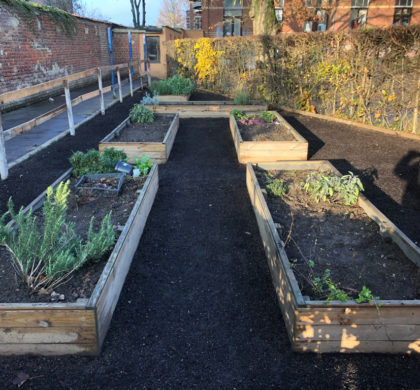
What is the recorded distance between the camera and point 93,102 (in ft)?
42.0

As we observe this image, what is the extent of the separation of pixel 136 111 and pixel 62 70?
28.5 ft

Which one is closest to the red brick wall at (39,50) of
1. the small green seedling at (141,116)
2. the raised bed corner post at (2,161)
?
the small green seedling at (141,116)

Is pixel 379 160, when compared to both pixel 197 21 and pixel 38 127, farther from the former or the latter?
pixel 197 21

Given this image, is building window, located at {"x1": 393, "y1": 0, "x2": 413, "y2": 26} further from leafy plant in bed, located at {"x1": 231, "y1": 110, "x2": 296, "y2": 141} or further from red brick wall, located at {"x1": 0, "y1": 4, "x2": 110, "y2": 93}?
leafy plant in bed, located at {"x1": 231, "y1": 110, "x2": 296, "y2": 141}

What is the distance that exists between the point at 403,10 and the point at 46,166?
95.1ft

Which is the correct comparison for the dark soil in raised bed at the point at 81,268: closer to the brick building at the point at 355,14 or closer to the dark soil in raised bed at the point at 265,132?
the dark soil in raised bed at the point at 265,132

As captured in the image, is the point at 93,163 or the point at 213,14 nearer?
the point at 93,163

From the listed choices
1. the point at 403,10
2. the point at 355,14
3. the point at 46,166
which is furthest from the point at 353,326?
the point at 403,10

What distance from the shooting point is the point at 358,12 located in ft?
85.6

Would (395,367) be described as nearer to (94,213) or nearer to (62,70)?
(94,213)

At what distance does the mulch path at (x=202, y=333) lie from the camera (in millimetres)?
2451

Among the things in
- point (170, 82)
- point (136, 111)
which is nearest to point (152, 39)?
point (170, 82)

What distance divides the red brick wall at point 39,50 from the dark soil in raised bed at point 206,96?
19.0 feet

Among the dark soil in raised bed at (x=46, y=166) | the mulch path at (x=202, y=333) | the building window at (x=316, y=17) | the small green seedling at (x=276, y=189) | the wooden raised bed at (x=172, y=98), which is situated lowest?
the mulch path at (x=202, y=333)
